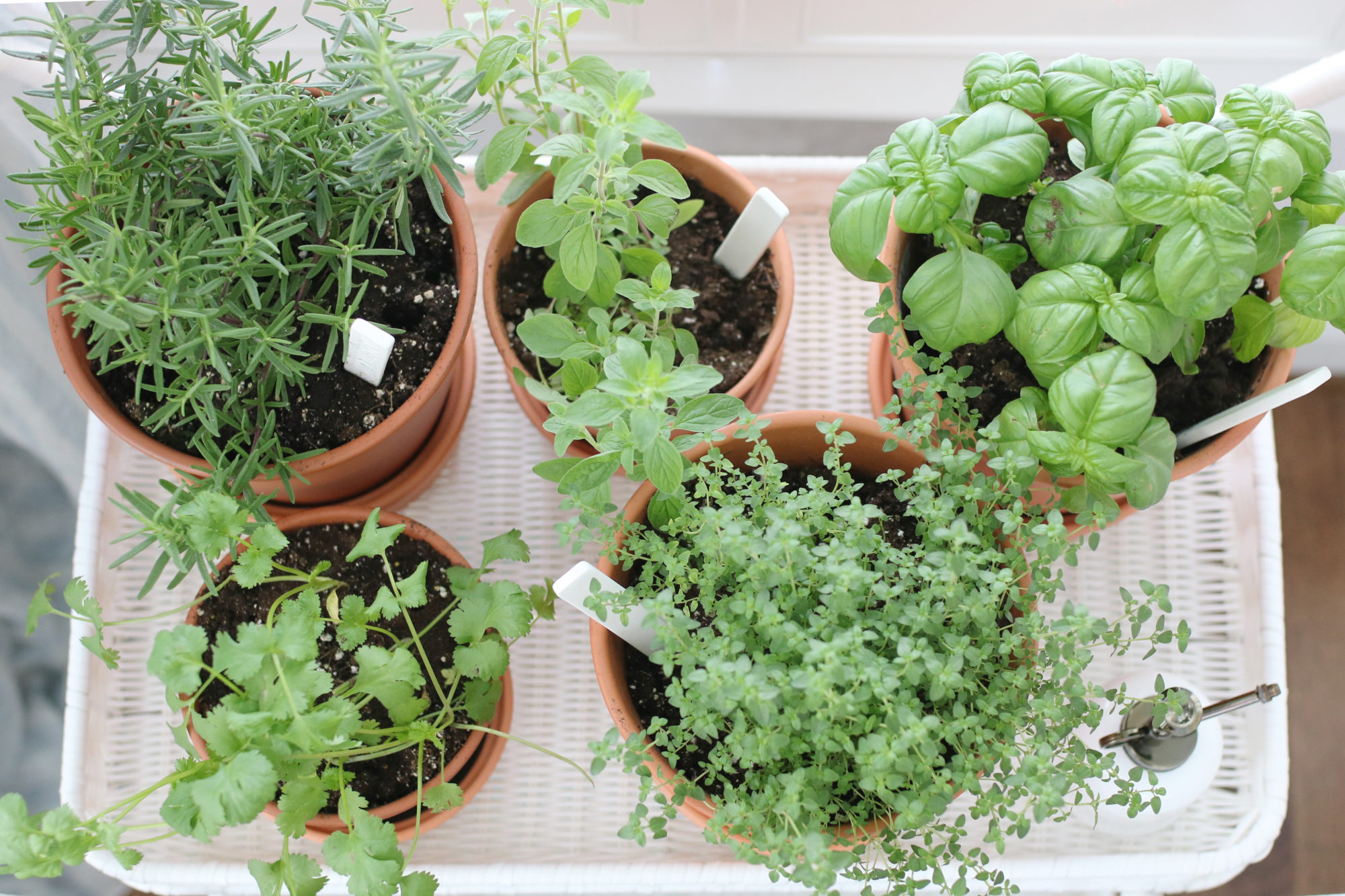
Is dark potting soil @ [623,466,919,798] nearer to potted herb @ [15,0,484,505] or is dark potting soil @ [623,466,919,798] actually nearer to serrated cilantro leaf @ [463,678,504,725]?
serrated cilantro leaf @ [463,678,504,725]

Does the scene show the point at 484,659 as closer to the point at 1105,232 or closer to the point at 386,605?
the point at 386,605

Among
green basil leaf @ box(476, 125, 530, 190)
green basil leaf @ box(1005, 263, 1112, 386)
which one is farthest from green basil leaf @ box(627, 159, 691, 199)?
green basil leaf @ box(1005, 263, 1112, 386)

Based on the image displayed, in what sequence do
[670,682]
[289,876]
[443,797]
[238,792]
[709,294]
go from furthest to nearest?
[709,294] → [670,682] → [443,797] → [289,876] → [238,792]

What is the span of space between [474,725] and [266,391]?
41 centimetres

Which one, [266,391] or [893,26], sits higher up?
[893,26]

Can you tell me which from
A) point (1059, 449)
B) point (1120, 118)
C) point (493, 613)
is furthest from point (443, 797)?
point (1120, 118)

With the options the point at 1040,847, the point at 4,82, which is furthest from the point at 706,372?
the point at 4,82

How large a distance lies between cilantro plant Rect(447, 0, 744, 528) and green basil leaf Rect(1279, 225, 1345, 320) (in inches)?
19.6

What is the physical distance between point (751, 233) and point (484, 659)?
0.56 metres

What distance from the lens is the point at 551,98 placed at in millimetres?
812

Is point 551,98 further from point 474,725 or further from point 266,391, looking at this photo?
point 474,725

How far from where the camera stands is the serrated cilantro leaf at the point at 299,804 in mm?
870

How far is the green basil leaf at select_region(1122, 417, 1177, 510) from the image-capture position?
85 centimetres

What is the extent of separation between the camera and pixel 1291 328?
96cm
